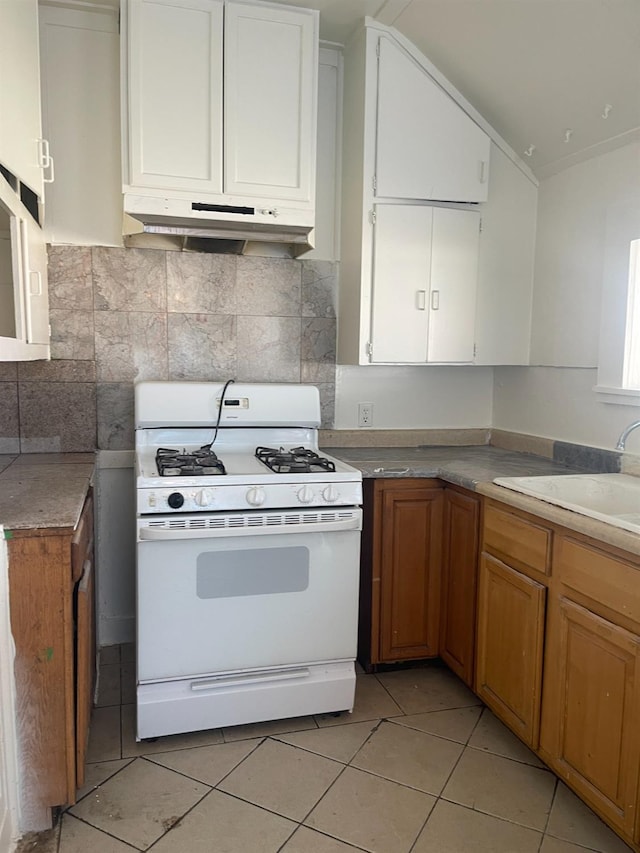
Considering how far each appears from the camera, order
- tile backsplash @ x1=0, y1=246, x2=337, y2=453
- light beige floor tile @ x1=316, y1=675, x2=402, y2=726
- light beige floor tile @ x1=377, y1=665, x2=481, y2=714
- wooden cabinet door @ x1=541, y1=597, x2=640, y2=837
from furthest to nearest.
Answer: tile backsplash @ x1=0, y1=246, x2=337, y2=453
light beige floor tile @ x1=377, y1=665, x2=481, y2=714
light beige floor tile @ x1=316, y1=675, x2=402, y2=726
wooden cabinet door @ x1=541, y1=597, x2=640, y2=837

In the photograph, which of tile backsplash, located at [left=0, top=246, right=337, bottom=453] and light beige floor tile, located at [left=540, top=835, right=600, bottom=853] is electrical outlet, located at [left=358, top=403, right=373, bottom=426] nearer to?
tile backsplash, located at [left=0, top=246, right=337, bottom=453]

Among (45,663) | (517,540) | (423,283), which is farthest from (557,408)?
(45,663)

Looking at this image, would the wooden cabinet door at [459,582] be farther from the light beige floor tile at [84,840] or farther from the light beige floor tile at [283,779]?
the light beige floor tile at [84,840]

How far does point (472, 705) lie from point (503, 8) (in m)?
2.45

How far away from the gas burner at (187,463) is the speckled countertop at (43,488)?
0.80 ft

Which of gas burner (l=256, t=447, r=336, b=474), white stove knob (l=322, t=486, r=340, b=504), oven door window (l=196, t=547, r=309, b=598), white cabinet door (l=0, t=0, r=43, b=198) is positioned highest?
white cabinet door (l=0, t=0, r=43, b=198)

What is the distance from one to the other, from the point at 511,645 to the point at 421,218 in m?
1.66

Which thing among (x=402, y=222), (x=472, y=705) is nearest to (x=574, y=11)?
(x=402, y=222)

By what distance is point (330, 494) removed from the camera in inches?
81.0

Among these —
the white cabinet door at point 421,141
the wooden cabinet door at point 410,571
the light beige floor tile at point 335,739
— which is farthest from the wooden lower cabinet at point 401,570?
the white cabinet door at point 421,141

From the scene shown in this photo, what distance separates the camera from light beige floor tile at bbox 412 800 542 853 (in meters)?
1.61

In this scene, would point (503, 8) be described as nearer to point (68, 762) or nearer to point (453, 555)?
point (453, 555)

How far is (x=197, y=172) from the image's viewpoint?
88.4 inches

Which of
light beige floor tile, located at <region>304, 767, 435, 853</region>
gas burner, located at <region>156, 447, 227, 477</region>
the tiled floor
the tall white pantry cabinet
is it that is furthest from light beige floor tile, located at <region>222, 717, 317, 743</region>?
the tall white pantry cabinet
